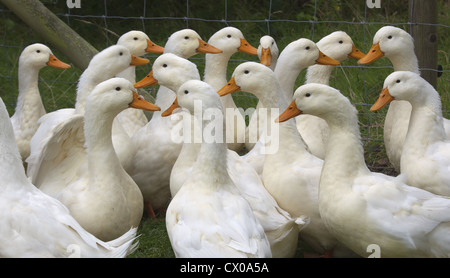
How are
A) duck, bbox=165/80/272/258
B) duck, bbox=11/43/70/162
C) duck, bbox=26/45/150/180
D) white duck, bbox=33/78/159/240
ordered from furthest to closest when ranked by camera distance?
duck, bbox=11/43/70/162 < duck, bbox=26/45/150/180 < white duck, bbox=33/78/159/240 < duck, bbox=165/80/272/258

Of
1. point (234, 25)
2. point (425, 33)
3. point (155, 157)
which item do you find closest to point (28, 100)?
point (155, 157)

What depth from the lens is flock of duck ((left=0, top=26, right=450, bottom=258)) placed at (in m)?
4.27

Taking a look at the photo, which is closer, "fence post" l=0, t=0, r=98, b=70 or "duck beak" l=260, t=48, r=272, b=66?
"duck beak" l=260, t=48, r=272, b=66

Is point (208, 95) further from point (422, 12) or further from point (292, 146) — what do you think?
point (422, 12)

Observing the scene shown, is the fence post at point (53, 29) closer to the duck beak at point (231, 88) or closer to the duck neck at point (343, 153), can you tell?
the duck beak at point (231, 88)

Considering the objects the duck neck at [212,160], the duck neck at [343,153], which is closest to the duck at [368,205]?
the duck neck at [343,153]

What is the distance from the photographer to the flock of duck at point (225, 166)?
168 inches

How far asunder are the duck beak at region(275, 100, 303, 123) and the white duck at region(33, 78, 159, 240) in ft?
2.82

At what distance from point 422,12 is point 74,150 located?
9.05 feet

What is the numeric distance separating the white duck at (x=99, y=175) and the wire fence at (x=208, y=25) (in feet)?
8.16

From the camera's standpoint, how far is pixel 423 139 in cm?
502

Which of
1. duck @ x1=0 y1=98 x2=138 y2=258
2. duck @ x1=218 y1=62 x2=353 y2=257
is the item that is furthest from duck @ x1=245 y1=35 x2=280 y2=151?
duck @ x1=0 y1=98 x2=138 y2=258

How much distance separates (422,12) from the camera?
6.12 metres

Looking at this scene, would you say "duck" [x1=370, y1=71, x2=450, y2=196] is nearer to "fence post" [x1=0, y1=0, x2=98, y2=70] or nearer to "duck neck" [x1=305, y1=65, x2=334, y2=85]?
"duck neck" [x1=305, y1=65, x2=334, y2=85]
